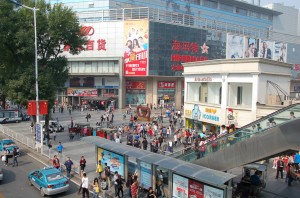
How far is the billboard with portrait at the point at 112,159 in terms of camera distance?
18391 mm

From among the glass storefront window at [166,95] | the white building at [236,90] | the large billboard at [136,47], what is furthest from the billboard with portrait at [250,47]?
the white building at [236,90]

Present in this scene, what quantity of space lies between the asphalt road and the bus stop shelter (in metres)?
3.38

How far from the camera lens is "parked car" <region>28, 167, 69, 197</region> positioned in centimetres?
1641

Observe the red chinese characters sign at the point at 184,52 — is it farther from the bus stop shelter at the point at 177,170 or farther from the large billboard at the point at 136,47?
the bus stop shelter at the point at 177,170

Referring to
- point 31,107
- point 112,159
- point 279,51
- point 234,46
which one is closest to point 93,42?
point 234,46

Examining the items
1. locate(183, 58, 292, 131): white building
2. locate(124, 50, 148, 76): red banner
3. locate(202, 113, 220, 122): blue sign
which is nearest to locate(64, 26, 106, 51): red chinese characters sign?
locate(124, 50, 148, 76): red banner

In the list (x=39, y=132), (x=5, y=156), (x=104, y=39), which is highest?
(x=104, y=39)

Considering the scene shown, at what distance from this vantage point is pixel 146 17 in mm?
64625

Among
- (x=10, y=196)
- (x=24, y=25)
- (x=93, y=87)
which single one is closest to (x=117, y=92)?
(x=93, y=87)

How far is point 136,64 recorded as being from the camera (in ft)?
205

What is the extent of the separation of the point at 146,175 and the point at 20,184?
799cm

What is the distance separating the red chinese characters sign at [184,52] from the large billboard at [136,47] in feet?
22.5

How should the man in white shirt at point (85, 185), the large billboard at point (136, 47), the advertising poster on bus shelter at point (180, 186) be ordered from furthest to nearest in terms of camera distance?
the large billboard at point (136, 47)
the man in white shirt at point (85, 185)
the advertising poster on bus shelter at point (180, 186)

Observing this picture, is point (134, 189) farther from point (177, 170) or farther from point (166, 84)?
point (166, 84)
